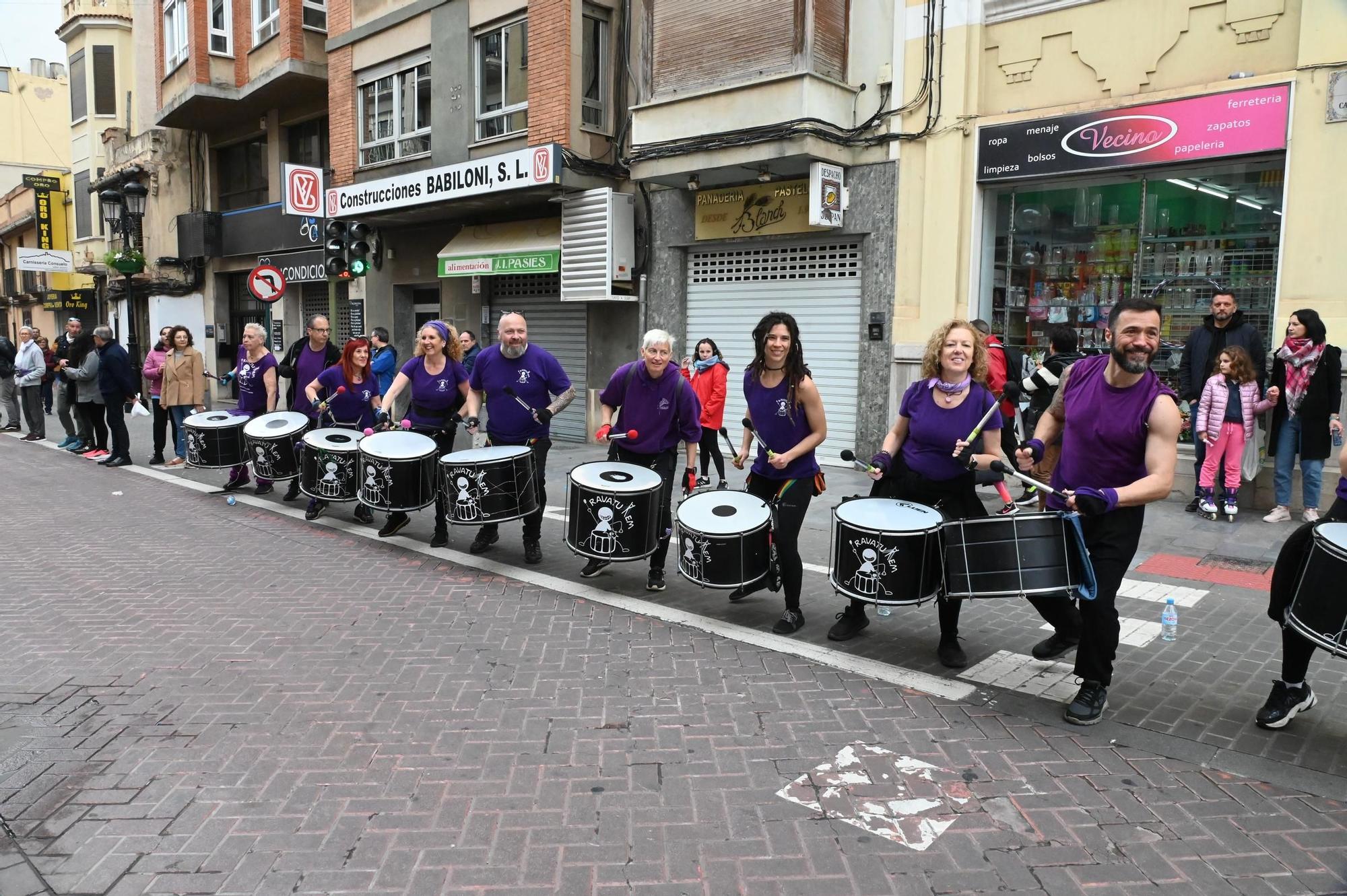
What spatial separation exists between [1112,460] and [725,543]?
2.06 meters

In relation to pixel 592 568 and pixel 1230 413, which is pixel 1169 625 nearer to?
pixel 592 568

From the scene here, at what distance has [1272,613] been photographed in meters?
4.07

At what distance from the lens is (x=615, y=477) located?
20.4 feet

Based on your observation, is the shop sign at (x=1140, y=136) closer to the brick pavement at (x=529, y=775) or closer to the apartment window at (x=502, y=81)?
the apartment window at (x=502, y=81)

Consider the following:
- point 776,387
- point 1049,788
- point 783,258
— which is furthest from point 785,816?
point 783,258

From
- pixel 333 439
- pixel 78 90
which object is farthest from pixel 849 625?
pixel 78 90

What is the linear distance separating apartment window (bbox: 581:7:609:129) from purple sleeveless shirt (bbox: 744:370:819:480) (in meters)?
10.1

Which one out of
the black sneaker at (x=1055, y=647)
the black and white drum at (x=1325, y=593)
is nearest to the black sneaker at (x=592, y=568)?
the black sneaker at (x=1055, y=647)

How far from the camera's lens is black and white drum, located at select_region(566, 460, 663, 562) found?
6.02m

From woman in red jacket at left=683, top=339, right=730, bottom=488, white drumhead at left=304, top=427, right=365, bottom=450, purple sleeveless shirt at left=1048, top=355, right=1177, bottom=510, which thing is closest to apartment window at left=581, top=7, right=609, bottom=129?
woman in red jacket at left=683, top=339, right=730, bottom=488

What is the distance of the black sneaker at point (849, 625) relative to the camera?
17.9ft

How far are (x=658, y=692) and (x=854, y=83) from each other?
9.77m

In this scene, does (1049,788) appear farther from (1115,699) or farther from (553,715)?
(553,715)

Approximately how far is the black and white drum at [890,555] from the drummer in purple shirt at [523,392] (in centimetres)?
306
